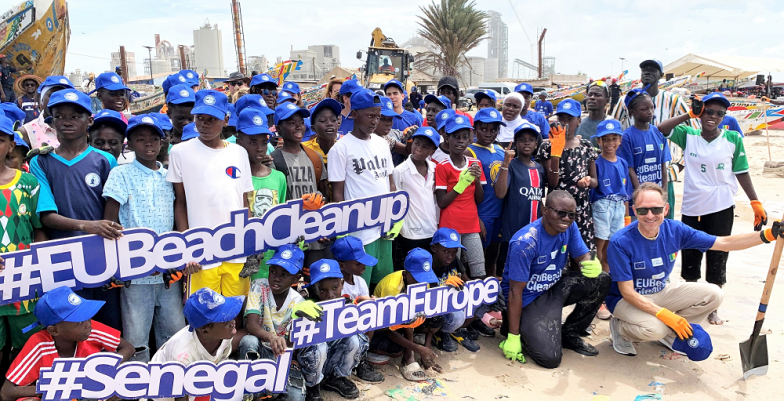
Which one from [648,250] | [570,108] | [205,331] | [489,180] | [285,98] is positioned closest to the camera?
[205,331]

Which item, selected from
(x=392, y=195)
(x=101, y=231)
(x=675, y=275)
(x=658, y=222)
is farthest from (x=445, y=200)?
(x=675, y=275)

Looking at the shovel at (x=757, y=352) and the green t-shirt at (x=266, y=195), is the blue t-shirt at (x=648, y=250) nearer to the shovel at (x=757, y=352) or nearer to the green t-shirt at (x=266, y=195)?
the shovel at (x=757, y=352)

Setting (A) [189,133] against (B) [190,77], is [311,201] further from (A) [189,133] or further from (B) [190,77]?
(B) [190,77]

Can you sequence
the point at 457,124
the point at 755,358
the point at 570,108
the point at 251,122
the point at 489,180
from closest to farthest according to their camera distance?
the point at 251,122, the point at 755,358, the point at 457,124, the point at 489,180, the point at 570,108

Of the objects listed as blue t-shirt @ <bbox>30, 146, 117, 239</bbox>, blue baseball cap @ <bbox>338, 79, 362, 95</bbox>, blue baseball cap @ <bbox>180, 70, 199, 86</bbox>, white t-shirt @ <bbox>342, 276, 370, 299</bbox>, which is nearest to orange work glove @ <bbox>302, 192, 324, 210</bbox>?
white t-shirt @ <bbox>342, 276, 370, 299</bbox>

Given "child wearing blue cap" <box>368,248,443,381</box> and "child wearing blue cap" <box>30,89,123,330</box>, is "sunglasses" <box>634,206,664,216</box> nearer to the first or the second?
"child wearing blue cap" <box>368,248,443,381</box>

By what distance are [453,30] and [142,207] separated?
1228 inches

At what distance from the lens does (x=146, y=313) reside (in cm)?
324

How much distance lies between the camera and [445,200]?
424cm

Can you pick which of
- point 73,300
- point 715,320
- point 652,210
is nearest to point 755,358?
point 715,320

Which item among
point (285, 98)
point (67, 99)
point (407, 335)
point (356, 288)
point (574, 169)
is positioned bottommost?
point (407, 335)

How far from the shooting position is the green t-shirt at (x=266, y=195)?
11.7ft

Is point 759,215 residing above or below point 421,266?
above

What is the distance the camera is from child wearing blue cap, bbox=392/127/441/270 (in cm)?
421
